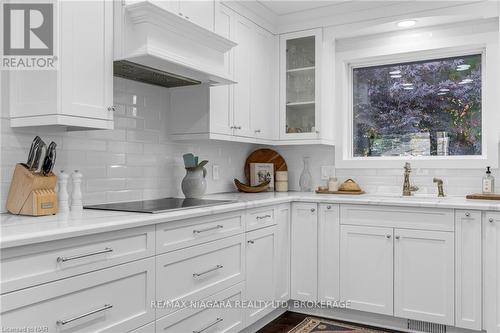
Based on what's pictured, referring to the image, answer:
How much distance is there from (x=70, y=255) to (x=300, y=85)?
2649 millimetres

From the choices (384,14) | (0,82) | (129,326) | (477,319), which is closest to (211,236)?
(129,326)

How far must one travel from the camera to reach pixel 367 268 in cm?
311

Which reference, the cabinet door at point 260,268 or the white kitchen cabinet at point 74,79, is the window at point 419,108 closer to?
the cabinet door at point 260,268

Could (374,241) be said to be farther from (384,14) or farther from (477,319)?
(384,14)

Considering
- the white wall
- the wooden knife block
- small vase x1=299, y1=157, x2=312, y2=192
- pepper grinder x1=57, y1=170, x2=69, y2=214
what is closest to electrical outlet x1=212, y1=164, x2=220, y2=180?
the white wall

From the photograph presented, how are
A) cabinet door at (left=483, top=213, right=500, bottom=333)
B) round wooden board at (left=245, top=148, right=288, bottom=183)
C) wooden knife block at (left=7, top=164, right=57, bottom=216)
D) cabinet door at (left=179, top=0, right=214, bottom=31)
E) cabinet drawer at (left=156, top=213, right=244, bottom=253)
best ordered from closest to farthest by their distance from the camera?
wooden knife block at (left=7, top=164, right=57, bottom=216)
cabinet drawer at (left=156, top=213, right=244, bottom=253)
cabinet door at (left=179, top=0, right=214, bottom=31)
cabinet door at (left=483, top=213, right=500, bottom=333)
round wooden board at (left=245, top=148, right=288, bottom=183)

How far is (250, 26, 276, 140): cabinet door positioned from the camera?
3.59 m

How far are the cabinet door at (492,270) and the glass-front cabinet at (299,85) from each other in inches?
57.3

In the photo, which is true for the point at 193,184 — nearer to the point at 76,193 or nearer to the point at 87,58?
the point at 76,193

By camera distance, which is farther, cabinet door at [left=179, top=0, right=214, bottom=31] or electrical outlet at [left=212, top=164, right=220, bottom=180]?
electrical outlet at [left=212, top=164, right=220, bottom=180]

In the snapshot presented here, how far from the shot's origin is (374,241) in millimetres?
3072

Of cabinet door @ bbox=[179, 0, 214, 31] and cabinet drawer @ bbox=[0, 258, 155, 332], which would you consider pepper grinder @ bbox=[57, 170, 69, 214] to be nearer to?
cabinet drawer @ bbox=[0, 258, 155, 332]

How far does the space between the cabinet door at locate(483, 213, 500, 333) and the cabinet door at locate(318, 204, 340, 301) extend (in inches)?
37.3

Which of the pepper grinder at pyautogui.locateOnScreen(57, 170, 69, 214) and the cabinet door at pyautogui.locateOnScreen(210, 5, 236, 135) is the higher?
the cabinet door at pyautogui.locateOnScreen(210, 5, 236, 135)
